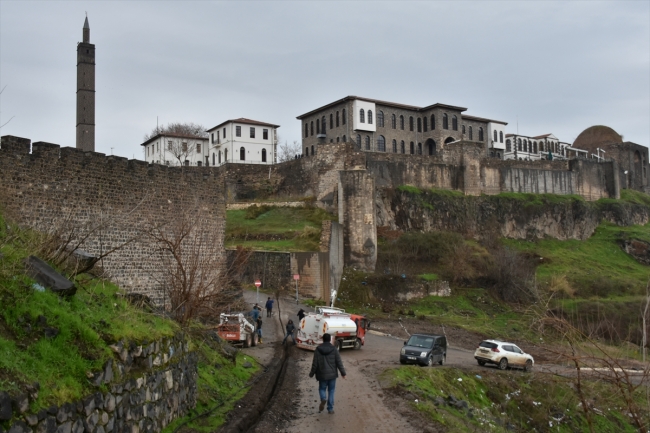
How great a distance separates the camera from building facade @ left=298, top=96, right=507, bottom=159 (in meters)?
61.4

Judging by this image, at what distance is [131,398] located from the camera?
739 cm

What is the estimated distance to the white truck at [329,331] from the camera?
71.4 ft

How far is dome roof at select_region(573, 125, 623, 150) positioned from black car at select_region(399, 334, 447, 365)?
75402mm

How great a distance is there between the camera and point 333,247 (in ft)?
120

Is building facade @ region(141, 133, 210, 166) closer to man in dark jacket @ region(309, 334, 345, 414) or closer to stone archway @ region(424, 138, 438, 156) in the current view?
stone archway @ region(424, 138, 438, 156)

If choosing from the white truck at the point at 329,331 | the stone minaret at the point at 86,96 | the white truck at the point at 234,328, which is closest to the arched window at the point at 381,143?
the stone minaret at the point at 86,96

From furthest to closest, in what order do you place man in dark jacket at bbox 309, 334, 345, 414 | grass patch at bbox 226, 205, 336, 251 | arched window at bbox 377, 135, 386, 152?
arched window at bbox 377, 135, 386, 152 < grass patch at bbox 226, 205, 336, 251 < man in dark jacket at bbox 309, 334, 345, 414

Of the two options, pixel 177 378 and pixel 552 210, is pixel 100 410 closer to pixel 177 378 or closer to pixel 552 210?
pixel 177 378

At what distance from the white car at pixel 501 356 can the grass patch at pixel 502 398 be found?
24.2 inches

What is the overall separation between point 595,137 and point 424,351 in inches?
3150

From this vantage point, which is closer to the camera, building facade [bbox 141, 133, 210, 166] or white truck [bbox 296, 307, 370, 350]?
white truck [bbox 296, 307, 370, 350]

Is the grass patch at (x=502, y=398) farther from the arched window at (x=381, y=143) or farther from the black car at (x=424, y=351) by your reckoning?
the arched window at (x=381, y=143)

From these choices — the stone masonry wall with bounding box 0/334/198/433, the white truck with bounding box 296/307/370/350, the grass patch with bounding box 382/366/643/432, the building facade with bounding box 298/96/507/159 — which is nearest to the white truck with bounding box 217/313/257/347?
the white truck with bounding box 296/307/370/350

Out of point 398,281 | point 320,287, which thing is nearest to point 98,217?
point 320,287
